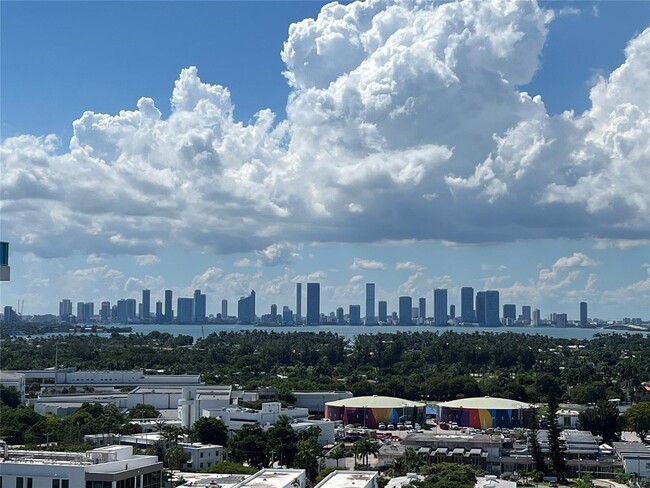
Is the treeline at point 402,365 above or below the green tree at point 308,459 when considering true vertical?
above

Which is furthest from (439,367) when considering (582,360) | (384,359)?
(582,360)

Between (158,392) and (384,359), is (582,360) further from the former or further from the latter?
(158,392)

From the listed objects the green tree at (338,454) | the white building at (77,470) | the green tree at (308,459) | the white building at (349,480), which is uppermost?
the white building at (77,470)

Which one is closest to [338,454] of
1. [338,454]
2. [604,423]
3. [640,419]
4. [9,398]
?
[338,454]

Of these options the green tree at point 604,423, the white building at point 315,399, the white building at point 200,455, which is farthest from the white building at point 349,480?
the white building at point 315,399

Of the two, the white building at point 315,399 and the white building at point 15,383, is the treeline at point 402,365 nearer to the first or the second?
the white building at point 315,399

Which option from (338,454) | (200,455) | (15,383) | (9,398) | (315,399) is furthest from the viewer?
(315,399)

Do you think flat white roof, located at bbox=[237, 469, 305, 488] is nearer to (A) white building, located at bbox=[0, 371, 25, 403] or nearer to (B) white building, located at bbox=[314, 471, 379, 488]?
(B) white building, located at bbox=[314, 471, 379, 488]

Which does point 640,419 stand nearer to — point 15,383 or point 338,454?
point 338,454
